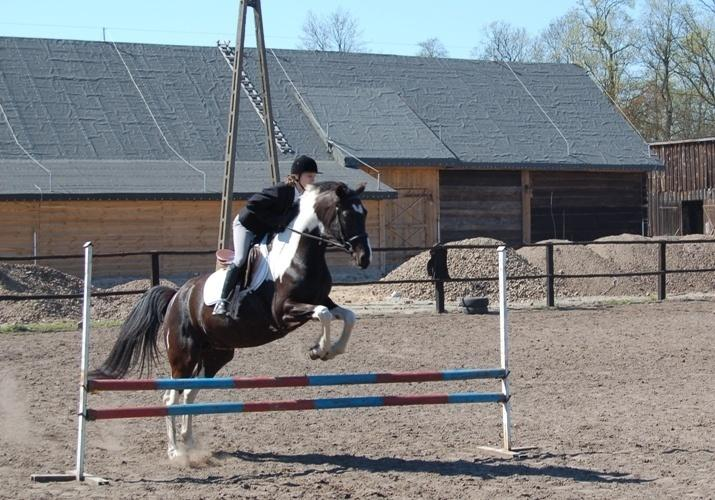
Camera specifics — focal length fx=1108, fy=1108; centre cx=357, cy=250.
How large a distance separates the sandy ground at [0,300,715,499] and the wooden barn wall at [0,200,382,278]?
12084mm

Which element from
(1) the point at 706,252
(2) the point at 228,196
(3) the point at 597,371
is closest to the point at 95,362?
(3) the point at 597,371

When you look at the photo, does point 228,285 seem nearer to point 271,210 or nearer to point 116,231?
point 271,210

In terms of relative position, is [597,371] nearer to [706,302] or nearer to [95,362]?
[95,362]

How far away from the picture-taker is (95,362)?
46.6 feet

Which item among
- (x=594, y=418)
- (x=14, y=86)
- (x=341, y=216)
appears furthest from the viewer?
(x=14, y=86)

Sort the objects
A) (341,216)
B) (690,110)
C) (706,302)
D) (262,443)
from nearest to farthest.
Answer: (341,216)
(262,443)
(706,302)
(690,110)

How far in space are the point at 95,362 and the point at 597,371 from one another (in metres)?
6.31

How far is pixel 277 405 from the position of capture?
828cm

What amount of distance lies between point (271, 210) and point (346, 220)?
0.80m

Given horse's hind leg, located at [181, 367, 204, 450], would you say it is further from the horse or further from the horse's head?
the horse's head

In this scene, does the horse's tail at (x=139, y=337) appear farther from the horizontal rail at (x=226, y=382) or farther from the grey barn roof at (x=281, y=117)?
the grey barn roof at (x=281, y=117)

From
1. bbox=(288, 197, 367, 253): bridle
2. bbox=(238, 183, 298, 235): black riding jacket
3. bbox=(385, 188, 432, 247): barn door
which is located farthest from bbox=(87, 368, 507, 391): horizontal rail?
bbox=(385, 188, 432, 247): barn door

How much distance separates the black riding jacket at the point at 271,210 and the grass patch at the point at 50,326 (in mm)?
9889

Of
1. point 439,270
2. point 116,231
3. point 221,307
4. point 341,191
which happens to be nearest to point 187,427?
point 221,307
